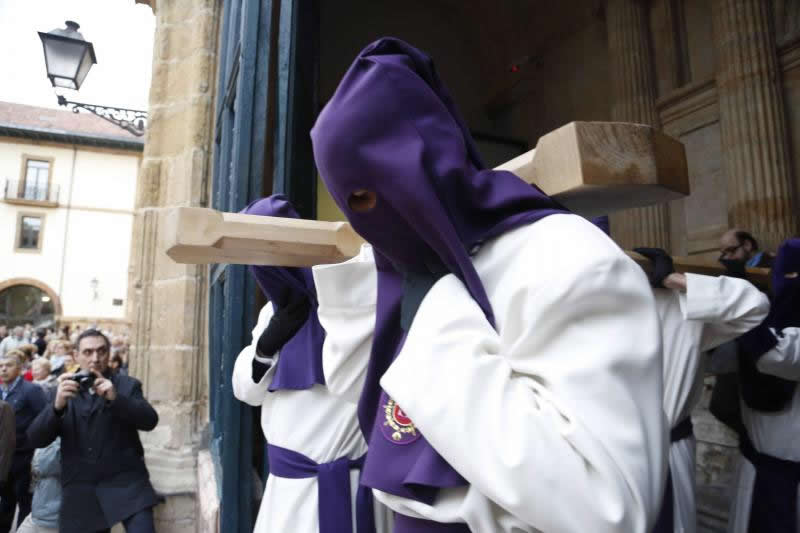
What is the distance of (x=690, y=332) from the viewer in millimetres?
2328

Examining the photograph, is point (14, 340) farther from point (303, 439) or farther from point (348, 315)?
point (348, 315)

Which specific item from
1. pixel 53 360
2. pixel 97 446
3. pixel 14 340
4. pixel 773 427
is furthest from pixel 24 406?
pixel 14 340

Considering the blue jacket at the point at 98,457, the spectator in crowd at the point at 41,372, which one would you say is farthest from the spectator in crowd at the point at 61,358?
the blue jacket at the point at 98,457

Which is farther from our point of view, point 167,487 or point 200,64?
point 200,64

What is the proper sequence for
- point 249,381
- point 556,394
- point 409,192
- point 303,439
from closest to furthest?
point 556,394 → point 409,192 → point 303,439 → point 249,381

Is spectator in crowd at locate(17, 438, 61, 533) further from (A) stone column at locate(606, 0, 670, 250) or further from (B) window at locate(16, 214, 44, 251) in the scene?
(B) window at locate(16, 214, 44, 251)

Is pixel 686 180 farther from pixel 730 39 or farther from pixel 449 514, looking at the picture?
pixel 730 39

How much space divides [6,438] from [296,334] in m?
3.30

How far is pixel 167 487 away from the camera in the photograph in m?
3.91

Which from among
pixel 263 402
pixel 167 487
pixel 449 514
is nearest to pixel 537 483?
pixel 449 514

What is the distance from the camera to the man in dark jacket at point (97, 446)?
3215 millimetres

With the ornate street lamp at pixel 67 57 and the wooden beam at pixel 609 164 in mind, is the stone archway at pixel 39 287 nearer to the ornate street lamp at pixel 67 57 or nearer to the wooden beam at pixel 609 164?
the ornate street lamp at pixel 67 57

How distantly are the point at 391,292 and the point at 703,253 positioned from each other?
14.5ft

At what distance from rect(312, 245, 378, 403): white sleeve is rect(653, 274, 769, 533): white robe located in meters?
1.46
